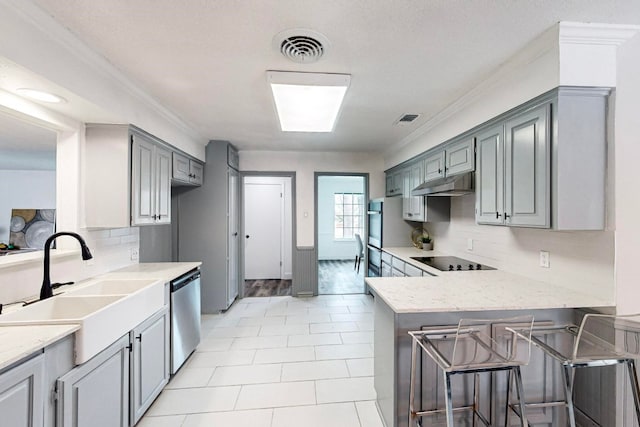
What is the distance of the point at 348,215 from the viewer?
8461mm

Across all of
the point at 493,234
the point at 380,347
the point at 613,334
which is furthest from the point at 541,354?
the point at 493,234

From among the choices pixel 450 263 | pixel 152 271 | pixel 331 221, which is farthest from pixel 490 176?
pixel 331 221

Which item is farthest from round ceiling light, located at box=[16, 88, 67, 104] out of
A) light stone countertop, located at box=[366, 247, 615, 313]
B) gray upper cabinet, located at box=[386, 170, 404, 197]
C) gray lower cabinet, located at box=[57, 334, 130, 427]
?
gray upper cabinet, located at box=[386, 170, 404, 197]

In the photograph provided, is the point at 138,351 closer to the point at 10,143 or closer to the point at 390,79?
the point at 10,143

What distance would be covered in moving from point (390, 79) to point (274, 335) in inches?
114

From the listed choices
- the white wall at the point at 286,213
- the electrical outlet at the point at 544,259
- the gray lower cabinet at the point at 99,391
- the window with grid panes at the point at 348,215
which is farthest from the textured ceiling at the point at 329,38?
the window with grid panes at the point at 348,215

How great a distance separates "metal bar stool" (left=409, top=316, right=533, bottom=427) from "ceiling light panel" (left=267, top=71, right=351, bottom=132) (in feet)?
5.94

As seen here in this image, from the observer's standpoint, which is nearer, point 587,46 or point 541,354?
point 587,46

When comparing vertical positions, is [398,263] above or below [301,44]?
below

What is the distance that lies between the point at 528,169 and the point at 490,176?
40cm

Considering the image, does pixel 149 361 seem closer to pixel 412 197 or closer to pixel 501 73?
pixel 501 73

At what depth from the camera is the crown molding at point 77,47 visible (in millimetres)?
1376

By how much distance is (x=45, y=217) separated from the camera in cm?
204

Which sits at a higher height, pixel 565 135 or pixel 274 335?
pixel 565 135
